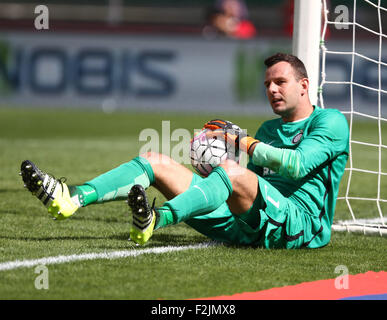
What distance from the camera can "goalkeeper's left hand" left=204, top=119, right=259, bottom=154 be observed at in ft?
13.9

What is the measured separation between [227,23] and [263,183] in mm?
14816

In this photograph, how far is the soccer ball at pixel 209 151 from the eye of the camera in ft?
14.0

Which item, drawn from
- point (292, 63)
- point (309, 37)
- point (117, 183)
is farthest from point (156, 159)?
point (309, 37)

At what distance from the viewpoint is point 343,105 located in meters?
16.9

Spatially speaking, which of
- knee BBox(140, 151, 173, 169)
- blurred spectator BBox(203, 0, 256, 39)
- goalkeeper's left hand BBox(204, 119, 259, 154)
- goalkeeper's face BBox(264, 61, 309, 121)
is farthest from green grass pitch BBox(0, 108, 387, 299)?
blurred spectator BBox(203, 0, 256, 39)

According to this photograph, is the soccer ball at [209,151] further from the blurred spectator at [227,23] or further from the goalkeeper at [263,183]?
the blurred spectator at [227,23]

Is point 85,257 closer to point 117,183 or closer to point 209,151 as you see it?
point 117,183

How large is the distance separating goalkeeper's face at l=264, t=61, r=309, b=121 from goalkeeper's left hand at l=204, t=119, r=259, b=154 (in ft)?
0.94

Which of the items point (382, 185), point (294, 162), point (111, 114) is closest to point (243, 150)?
point (294, 162)

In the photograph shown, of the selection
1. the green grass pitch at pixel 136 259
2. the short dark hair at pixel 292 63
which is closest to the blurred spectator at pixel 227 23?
the green grass pitch at pixel 136 259

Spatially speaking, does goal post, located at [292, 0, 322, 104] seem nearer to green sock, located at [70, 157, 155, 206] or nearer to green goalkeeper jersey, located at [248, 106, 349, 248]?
green goalkeeper jersey, located at [248, 106, 349, 248]

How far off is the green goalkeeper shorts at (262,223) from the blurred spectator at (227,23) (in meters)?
14.1
